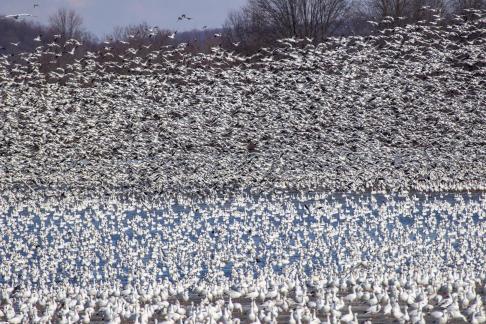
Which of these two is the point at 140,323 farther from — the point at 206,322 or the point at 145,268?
the point at 145,268

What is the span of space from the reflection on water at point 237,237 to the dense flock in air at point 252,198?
0.10 m

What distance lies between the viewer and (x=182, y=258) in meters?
27.8

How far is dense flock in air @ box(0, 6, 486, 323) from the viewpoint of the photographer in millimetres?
22312

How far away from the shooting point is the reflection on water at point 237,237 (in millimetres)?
26828

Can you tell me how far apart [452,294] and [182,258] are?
892 cm

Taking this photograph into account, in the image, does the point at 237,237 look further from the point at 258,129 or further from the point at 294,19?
the point at 294,19

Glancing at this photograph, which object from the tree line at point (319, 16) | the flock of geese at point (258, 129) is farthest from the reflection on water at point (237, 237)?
the tree line at point (319, 16)

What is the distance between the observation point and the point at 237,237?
30750 mm

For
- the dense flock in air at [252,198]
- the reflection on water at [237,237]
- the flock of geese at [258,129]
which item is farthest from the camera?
the flock of geese at [258,129]

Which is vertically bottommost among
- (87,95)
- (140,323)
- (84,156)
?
(140,323)

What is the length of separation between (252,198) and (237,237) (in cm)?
918

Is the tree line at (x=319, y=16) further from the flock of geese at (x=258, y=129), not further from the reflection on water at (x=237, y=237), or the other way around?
the reflection on water at (x=237, y=237)

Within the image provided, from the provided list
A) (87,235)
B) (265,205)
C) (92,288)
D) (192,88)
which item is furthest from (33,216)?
(192,88)

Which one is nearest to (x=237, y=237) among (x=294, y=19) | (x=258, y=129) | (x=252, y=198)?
(x=252, y=198)
